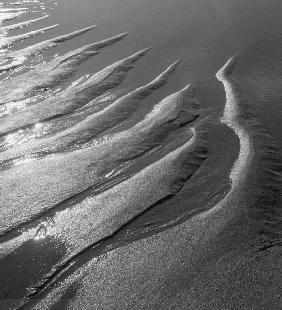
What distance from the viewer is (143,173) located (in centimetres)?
315

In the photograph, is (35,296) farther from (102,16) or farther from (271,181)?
(102,16)

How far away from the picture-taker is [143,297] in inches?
85.0

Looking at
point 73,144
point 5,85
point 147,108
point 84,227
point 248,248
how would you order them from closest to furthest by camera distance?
point 248,248
point 84,227
point 73,144
point 147,108
point 5,85

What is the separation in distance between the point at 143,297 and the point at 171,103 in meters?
2.38

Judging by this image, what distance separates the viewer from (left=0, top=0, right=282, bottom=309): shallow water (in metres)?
2.25

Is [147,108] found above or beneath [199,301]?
above

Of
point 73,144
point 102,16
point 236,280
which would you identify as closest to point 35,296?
point 236,280

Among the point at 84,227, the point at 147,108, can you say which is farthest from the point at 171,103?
the point at 84,227

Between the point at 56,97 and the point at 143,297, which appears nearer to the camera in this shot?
the point at 143,297

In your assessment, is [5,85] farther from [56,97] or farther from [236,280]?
[236,280]

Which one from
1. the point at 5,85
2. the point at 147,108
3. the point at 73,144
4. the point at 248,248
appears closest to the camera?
the point at 248,248

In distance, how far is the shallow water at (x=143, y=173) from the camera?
7.39 ft

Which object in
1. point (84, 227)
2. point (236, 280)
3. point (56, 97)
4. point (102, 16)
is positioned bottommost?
point (236, 280)

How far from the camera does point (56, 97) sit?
4.55 meters
